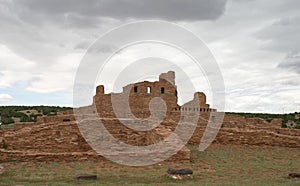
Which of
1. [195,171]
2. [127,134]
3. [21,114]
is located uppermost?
[21,114]

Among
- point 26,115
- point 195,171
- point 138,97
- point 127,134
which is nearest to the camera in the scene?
point 195,171

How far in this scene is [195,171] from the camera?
11836 millimetres

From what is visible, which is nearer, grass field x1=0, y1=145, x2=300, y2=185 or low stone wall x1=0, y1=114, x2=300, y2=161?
grass field x1=0, y1=145, x2=300, y2=185

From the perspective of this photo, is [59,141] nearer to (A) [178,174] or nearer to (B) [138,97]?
(A) [178,174]

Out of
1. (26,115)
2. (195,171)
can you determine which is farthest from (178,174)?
(26,115)

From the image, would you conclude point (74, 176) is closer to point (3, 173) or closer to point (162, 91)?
point (3, 173)

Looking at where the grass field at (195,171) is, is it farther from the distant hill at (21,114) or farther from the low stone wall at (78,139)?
the distant hill at (21,114)

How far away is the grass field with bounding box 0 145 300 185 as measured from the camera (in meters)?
9.88

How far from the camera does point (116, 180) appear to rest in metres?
10.2

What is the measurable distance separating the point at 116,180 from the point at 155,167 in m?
2.63

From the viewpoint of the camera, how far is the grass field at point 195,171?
9875mm

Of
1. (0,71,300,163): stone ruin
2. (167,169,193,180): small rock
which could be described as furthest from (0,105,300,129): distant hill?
(167,169,193,180): small rock

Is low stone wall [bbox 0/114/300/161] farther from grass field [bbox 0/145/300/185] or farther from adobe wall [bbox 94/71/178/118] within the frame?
adobe wall [bbox 94/71/178/118]

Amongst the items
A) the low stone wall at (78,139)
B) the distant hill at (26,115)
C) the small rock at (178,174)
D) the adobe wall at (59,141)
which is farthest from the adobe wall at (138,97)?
the distant hill at (26,115)
